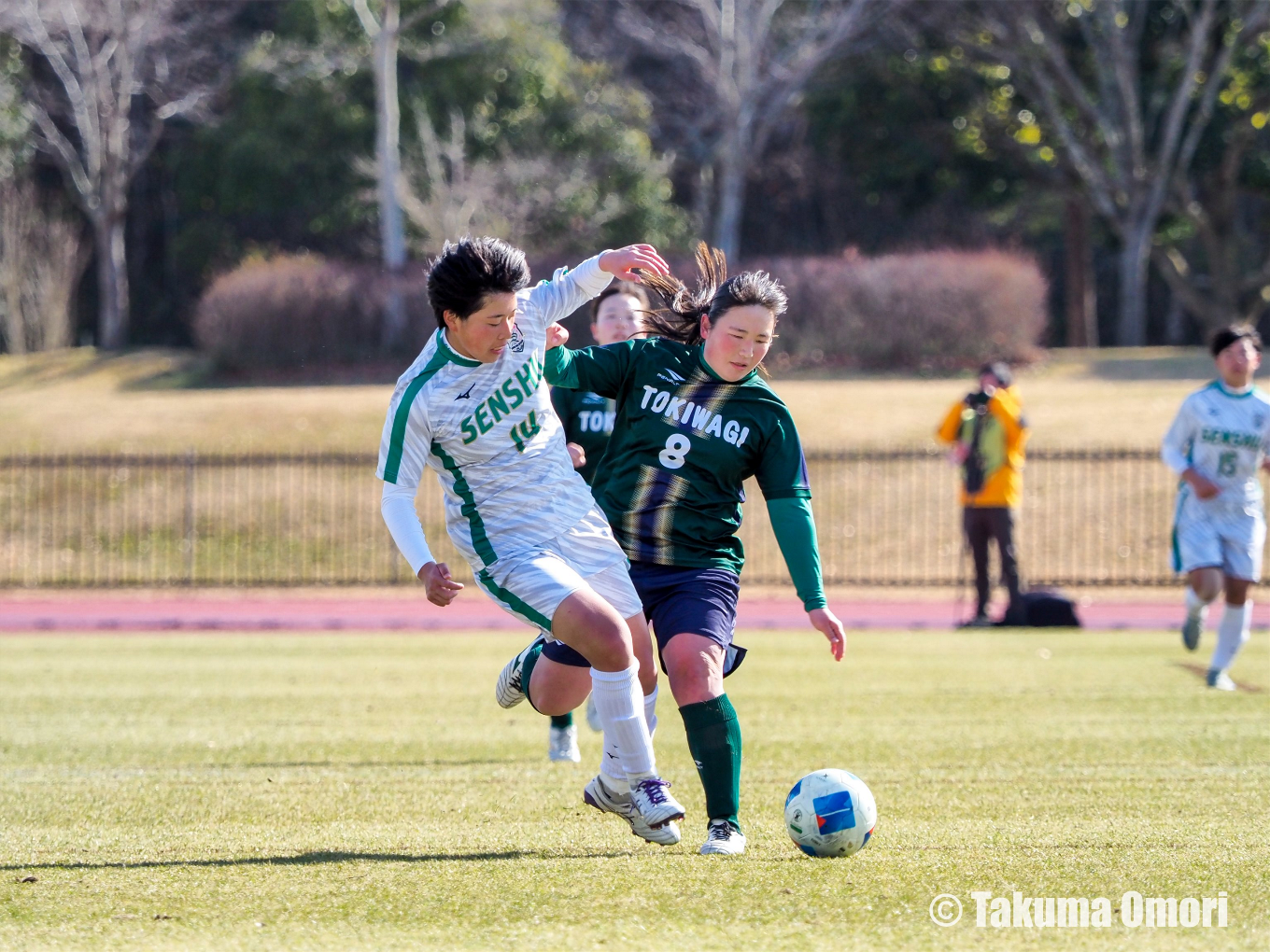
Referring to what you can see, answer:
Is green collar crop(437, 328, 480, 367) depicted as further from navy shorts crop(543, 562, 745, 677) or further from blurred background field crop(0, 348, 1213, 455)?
blurred background field crop(0, 348, 1213, 455)

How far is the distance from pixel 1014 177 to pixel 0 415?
2249 cm

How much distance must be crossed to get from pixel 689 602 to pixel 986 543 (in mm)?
10357

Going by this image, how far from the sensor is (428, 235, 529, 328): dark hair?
5.07 meters

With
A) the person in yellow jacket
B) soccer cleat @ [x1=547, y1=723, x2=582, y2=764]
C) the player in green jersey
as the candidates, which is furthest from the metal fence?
the player in green jersey

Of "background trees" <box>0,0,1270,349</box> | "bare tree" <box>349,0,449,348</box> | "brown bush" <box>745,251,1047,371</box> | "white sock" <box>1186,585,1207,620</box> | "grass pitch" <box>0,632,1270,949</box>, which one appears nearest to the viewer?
"grass pitch" <box>0,632,1270,949</box>

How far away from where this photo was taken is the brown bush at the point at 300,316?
30.6 meters

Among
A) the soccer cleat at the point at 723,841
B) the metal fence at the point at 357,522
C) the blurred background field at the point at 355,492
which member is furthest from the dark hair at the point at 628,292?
the metal fence at the point at 357,522

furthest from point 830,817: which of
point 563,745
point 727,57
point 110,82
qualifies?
point 110,82

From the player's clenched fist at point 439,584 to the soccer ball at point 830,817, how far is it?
1271mm

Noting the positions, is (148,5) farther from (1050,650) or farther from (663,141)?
(1050,650)

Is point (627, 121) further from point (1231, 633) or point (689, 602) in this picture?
point (689, 602)

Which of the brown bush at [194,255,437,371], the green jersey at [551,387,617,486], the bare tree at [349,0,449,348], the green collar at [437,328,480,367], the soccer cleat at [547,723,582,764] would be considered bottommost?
the soccer cleat at [547,723,582,764]

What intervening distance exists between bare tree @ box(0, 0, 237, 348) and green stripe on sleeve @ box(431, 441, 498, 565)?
32724 mm

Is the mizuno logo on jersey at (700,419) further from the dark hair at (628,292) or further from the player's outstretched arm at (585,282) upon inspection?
the dark hair at (628,292)
